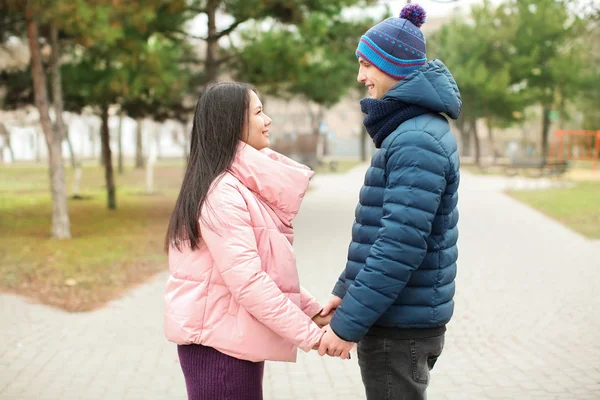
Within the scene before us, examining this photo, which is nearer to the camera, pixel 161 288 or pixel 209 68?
pixel 161 288

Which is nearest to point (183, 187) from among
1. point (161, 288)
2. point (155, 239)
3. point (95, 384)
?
point (95, 384)

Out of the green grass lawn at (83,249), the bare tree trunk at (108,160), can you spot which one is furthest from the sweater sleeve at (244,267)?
the bare tree trunk at (108,160)

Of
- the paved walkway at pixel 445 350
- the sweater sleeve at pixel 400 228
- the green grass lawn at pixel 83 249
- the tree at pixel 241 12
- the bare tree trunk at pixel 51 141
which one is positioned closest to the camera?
the sweater sleeve at pixel 400 228

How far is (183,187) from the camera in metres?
2.73

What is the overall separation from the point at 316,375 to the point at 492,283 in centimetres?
393

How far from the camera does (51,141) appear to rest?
498 inches

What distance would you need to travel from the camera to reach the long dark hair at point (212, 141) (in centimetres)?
265

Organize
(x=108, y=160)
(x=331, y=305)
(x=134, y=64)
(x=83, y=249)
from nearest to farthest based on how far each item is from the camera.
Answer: (x=331, y=305) < (x=83, y=249) < (x=134, y=64) < (x=108, y=160)

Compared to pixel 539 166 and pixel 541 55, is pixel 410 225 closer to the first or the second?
pixel 539 166

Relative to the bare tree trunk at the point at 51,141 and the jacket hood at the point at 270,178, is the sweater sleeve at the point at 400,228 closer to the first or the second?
the jacket hood at the point at 270,178

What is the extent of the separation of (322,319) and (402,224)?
0.58 m

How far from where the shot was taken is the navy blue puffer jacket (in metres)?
2.51

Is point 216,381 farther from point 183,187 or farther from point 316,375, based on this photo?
point 316,375

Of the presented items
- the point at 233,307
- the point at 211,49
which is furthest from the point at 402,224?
the point at 211,49
